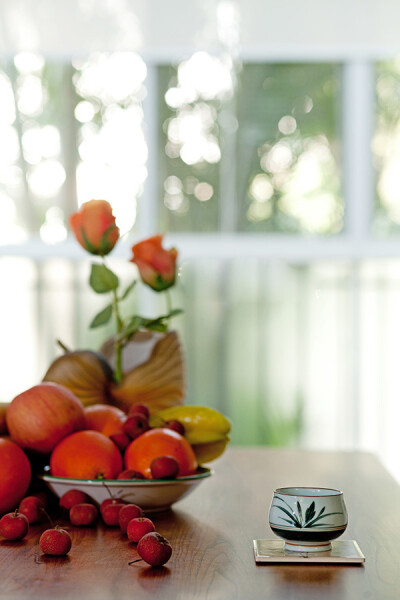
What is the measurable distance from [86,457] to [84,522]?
3.2 inches

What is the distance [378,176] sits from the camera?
363 centimetres

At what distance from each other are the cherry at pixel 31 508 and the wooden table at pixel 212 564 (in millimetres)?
14

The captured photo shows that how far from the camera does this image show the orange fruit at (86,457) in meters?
1.08

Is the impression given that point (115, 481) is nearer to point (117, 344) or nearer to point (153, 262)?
point (117, 344)

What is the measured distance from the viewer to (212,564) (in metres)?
0.90

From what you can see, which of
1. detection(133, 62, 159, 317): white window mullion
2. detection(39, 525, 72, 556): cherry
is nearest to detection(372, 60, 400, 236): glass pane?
detection(133, 62, 159, 317): white window mullion

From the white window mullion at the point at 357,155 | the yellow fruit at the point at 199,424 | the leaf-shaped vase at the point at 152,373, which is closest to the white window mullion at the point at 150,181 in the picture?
the white window mullion at the point at 357,155

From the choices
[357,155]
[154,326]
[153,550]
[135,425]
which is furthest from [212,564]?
[357,155]

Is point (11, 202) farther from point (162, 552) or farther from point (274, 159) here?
point (162, 552)

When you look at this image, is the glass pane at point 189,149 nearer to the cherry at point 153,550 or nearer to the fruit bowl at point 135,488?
the fruit bowl at point 135,488

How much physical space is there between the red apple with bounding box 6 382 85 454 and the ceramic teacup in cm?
34

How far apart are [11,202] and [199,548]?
2.86m

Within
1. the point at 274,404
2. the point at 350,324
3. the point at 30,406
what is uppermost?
the point at 30,406

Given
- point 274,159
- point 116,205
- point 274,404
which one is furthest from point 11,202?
point 274,404
